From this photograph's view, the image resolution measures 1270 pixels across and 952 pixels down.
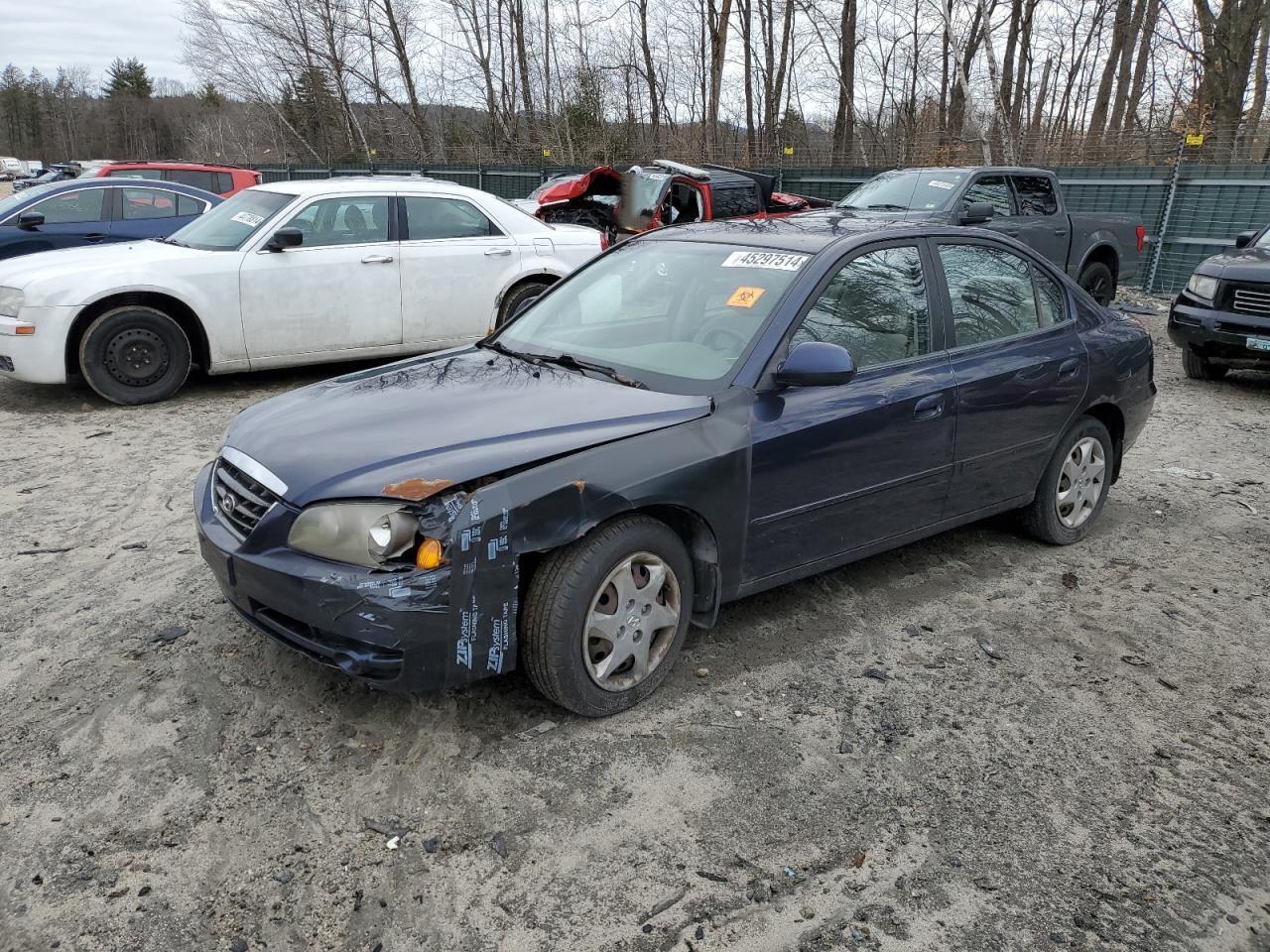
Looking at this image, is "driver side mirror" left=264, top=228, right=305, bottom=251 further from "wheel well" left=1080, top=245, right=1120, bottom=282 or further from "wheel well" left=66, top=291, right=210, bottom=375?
"wheel well" left=1080, top=245, right=1120, bottom=282

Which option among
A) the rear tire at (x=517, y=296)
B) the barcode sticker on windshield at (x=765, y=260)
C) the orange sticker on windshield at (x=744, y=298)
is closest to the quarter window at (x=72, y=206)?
the rear tire at (x=517, y=296)

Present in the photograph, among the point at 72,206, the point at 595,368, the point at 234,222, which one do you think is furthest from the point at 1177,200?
the point at 72,206

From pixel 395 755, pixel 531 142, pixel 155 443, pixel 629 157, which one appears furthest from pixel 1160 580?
pixel 531 142

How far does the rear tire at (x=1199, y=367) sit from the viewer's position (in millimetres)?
9148

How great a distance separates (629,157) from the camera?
29469 millimetres

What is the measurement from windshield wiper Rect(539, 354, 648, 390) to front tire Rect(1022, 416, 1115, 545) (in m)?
2.35

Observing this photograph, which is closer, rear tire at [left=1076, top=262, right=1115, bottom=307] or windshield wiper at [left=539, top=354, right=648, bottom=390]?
windshield wiper at [left=539, top=354, right=648, bottom=390]

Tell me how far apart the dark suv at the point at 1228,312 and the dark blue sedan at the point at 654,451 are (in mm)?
4482

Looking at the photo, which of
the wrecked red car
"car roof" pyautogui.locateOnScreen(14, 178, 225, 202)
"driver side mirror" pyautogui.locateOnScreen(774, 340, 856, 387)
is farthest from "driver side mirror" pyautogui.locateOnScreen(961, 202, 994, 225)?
"car roof" pyautogui.locateOnScreen(14, 178, 225, 202)

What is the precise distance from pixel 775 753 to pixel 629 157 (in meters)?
28.5

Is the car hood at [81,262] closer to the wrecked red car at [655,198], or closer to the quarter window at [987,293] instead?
the quarter window at [987,293]

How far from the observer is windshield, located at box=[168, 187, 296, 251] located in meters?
7.48

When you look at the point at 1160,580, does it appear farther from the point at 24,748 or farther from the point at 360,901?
the point at 24,748

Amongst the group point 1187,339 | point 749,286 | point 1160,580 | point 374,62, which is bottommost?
point 1160,580
